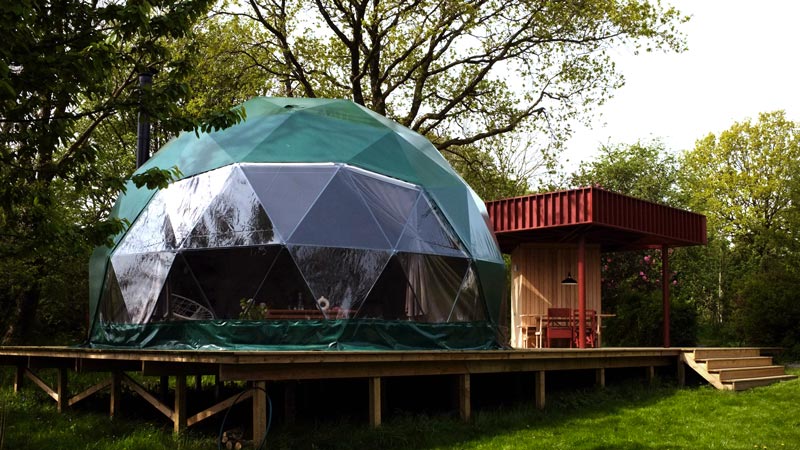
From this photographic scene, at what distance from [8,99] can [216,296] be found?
3.66 metres

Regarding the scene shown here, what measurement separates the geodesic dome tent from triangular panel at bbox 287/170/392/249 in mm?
16

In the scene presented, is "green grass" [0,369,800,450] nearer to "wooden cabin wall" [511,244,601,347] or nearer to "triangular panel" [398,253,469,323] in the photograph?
"triangular panel" [398,253,469,323]

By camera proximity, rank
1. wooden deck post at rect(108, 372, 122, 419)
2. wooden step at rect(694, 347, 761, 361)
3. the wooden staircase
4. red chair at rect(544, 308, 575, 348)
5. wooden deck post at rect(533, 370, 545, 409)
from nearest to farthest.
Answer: wooden deck post at rect(108, 372, 122, 419) → wooden deck post at rect(533, 370, 545, 409) → the wooden staircase → wooden step at rect(694, 347, 761, 361) → red chair at rect(544, 308, 575, 348)

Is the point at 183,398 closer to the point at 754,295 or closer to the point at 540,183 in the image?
the point at 754,295

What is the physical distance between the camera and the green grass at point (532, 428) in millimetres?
8039

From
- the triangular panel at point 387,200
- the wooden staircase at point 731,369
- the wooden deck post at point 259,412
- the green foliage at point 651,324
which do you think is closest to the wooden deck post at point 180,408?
the wooden deck post at point 259,412

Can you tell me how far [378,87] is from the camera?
76.2ft

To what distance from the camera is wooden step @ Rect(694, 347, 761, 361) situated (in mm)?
12913

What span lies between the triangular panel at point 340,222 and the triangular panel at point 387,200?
117 mm

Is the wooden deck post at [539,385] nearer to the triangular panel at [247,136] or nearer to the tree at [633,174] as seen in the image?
the triangular panel at [247,136]

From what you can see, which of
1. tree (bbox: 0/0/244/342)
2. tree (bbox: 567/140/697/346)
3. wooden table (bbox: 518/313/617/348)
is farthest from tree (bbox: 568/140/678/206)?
tree (bbox: 0/0/244/342)

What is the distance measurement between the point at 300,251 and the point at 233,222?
1144 mm

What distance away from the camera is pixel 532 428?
9.18 meters

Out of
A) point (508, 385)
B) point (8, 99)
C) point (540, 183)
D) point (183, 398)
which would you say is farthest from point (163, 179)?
point (540, 183)
